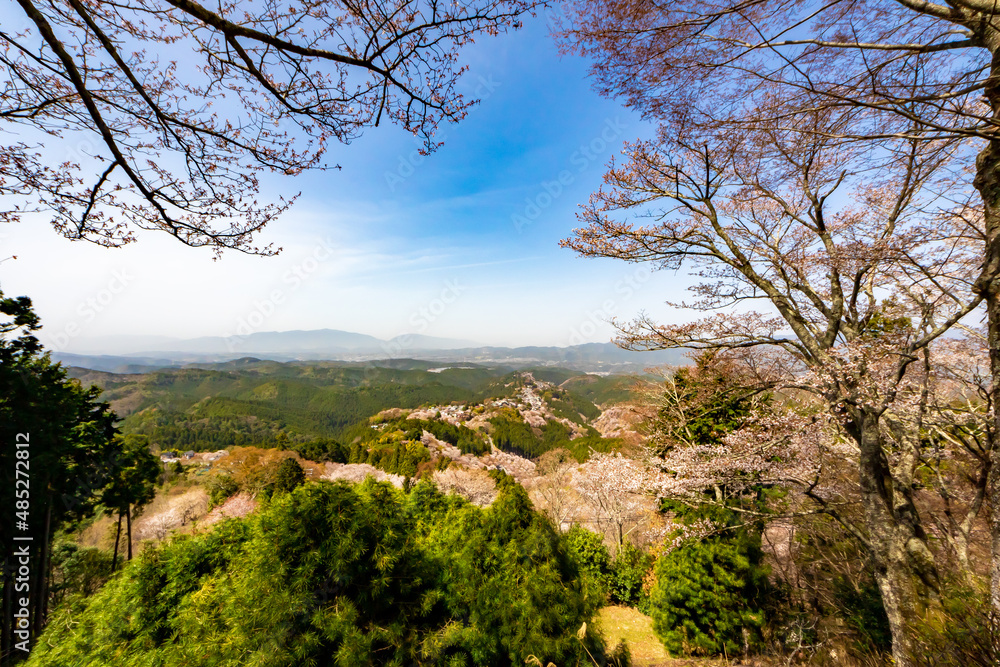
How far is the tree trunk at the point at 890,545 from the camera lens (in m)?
3.37

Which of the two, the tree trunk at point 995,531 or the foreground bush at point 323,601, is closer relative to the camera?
the foreground bush at point 323,601

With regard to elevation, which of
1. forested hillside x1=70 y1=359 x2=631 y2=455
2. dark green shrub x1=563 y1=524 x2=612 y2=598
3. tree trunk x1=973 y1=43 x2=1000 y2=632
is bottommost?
forested hillside x1=70 y1=359 x2=631 y2=455

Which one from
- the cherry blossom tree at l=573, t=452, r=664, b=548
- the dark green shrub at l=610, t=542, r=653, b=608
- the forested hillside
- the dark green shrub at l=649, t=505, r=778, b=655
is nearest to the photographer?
the cherry blossom tree at l=573, t=452, r=664, b=548

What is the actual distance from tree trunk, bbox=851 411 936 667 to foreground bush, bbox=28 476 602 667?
10.8 ft

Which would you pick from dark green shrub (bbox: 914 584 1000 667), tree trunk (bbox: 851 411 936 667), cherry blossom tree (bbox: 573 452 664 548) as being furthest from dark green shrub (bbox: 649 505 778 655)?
dark green shrub (bbox: 914 584 1000 667)

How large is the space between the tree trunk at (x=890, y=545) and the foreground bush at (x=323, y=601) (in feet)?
10.8

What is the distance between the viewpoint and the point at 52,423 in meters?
6.28

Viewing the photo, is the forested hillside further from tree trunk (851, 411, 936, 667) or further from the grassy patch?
tree trunk (851, 411, 936, 667)

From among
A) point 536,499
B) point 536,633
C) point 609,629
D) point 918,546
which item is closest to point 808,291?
point 918,546

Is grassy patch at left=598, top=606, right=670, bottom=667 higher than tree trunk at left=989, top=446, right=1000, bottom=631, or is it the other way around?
tree trunk at left=989, top=446, right=1000, bottom=631

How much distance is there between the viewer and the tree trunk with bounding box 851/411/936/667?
337 cm

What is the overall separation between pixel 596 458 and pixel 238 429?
82.4 metres

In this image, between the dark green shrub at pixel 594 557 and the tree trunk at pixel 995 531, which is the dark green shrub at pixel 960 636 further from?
the dark green shrub at pixel 594 557

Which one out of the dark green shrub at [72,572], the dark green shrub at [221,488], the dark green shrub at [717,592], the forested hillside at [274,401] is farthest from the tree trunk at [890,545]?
the forested hillside at [274,401]
